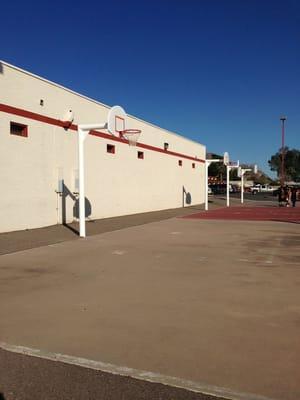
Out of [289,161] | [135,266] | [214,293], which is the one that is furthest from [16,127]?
[289,161]

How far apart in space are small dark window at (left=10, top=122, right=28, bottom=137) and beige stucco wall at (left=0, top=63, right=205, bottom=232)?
0.53 ft

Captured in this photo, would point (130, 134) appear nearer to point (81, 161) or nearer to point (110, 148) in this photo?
point (81, 161)

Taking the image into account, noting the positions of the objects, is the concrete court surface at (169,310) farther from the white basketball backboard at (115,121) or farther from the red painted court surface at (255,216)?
the red painted court surface at (255,216)

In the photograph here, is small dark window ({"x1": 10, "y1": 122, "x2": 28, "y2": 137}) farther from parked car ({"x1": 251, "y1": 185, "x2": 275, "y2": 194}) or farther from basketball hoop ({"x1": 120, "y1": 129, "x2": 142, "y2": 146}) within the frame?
parked car ({"x1": 251, "y1": 185, "x2": 275, "y2": 194})

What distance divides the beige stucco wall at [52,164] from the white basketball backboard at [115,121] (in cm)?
353

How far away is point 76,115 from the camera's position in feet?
65.3

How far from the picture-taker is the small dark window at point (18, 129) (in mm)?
16062

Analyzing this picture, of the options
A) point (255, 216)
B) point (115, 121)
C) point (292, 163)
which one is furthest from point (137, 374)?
point (292, 163)

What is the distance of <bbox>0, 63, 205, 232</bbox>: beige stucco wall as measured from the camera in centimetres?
1571

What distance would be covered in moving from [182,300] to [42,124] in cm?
1252

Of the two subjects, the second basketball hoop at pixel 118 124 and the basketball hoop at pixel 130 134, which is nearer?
the second basketball hoop at pixel 118 124

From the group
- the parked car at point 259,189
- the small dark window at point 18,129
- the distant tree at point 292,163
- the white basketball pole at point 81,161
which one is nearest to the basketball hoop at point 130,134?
the white basketball pole at point 81,161

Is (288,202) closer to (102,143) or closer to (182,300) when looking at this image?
(102,143)

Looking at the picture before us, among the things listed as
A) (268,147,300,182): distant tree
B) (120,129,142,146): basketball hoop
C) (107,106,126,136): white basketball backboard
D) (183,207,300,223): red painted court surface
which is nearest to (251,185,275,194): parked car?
(268,147,300,182): distant tree
